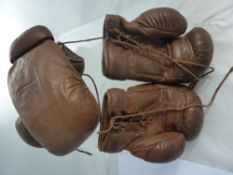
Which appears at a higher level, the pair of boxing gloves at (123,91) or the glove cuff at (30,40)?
the glove cuff at (30,40)

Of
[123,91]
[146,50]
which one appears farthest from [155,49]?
[123,91]

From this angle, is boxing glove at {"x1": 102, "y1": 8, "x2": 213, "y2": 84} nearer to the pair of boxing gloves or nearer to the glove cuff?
the pair of boxing gloves

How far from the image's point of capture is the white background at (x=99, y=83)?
32.8 inches

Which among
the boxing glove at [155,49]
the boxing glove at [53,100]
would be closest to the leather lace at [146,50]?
the boxing glove at [155,49]

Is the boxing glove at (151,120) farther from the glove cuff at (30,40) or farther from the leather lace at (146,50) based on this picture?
the glove cuff at (30,40)

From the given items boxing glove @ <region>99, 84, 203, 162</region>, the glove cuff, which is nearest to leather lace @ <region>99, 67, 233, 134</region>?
boxing glove @ <region>99, 84, 203, 162</region>

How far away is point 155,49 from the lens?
829 millimetres

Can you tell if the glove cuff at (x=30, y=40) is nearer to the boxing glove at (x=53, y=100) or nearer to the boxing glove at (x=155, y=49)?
the boxing glove at (x=53, y=100)

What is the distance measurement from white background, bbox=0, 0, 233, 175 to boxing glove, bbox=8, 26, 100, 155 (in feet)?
1.09

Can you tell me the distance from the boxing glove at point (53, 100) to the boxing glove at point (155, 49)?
13 centimetres

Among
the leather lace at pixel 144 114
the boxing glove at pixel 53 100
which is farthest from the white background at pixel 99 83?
the boxing glove at pixel 53 100

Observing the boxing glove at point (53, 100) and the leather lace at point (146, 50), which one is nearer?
the boxing glove at point (53, 100)

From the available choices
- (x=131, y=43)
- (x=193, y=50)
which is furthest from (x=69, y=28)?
(x=193, y=50)

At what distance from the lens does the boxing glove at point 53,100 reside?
0.67 metres
